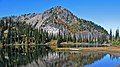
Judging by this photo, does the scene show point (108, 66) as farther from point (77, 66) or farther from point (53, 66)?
point (53, 66)

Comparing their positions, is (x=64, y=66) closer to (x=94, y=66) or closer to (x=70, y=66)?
(x=70, y=66)

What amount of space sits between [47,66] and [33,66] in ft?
13.3

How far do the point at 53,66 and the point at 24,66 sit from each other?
8.29 metres

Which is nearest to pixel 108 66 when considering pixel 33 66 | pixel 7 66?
pixel 33 66

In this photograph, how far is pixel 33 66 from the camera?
8356 cm

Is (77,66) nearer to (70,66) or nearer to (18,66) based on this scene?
(70,66)

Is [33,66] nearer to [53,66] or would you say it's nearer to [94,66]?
[53,66]

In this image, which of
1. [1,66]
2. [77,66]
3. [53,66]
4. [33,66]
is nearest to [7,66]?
[1,66]

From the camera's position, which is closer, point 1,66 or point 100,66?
point 1,66

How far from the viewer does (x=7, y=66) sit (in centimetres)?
8125

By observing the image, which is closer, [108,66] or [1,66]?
[1,66]

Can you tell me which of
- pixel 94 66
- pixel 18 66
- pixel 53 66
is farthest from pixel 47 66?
pixel 94 66

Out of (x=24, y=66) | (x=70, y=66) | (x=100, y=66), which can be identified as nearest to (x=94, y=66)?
(x=100, y=66)

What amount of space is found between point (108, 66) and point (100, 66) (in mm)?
2347
